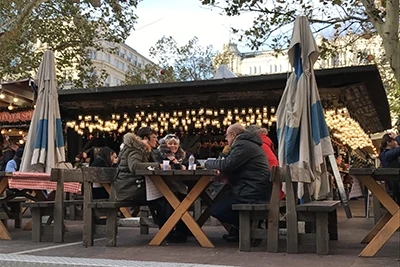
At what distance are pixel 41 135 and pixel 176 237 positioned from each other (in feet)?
9.75

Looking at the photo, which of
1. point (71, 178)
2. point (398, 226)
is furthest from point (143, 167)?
point (398, 226)

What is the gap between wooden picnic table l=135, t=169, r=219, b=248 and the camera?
5.20 meters

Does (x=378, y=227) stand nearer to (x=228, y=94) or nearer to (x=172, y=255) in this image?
(x=172, y=255)

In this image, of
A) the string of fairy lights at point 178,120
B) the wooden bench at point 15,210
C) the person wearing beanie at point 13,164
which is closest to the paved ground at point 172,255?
the wooden bench at point 15,210

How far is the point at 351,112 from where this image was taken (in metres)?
14.9

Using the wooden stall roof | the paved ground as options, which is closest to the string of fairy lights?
the wooden stall roof

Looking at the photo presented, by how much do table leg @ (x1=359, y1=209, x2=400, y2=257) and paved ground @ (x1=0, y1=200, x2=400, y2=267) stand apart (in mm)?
102

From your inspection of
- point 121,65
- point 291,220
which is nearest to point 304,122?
point 291,220

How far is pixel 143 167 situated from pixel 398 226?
2.89 m

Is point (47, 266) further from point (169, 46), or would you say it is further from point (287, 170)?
point (169, 46)

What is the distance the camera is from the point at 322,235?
4684 mm

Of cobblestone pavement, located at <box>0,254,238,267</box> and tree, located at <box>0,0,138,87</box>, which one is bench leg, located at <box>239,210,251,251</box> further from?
tree, located at <box>0,0,138,87</box>

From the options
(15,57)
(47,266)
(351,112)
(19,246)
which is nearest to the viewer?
(47,266)

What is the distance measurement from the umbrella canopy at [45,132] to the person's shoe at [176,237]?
2.37 m
